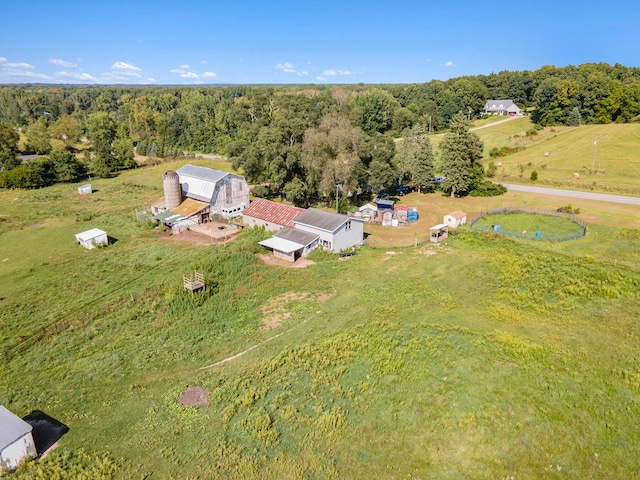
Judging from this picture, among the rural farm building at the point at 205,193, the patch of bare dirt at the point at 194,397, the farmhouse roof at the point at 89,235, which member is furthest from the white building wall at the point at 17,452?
the rural farm building at the point at 205,193

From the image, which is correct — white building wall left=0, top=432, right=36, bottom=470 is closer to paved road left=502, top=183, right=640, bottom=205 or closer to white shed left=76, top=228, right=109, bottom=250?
white shed left=76, top=228, right=109, bottom=250

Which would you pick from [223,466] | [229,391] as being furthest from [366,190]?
[223,466]

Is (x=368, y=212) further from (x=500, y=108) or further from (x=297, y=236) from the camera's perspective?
(x=500, y=108)

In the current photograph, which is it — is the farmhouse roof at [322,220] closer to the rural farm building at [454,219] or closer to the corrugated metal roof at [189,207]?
the rural farm building at [454,219]

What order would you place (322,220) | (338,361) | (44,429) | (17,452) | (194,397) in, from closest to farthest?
(17,452) < (44,429) < (194,397) < (338,361) < (322,220)

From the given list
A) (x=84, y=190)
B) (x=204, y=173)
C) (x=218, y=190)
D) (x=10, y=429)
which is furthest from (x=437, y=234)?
(x=84, y=190)

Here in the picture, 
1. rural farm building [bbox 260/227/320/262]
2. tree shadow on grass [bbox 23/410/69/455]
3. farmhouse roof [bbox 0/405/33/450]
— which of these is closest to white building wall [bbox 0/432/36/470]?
farmhouse roof [bbox 0/405/33/450]
